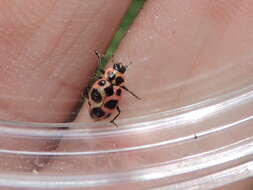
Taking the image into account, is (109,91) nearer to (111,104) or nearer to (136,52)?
(111,104)

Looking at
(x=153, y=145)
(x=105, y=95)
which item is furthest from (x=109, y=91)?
(x=153, y=145)

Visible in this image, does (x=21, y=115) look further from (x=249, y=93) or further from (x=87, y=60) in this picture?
(x=249, y=93)

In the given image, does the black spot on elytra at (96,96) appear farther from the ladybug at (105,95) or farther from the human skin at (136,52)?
the human skin at (136,52)

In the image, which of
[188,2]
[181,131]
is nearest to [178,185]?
[181,131]

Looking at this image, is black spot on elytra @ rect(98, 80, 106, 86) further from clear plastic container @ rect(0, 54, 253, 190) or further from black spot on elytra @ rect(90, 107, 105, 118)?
clear plastic container @ rect(0, 54, 253, 190)

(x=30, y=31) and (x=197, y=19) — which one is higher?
(x=197, y=19)

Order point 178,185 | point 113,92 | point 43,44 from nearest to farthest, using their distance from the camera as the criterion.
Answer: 1. point 178,185
2. point 113,92
3. point 43,44
